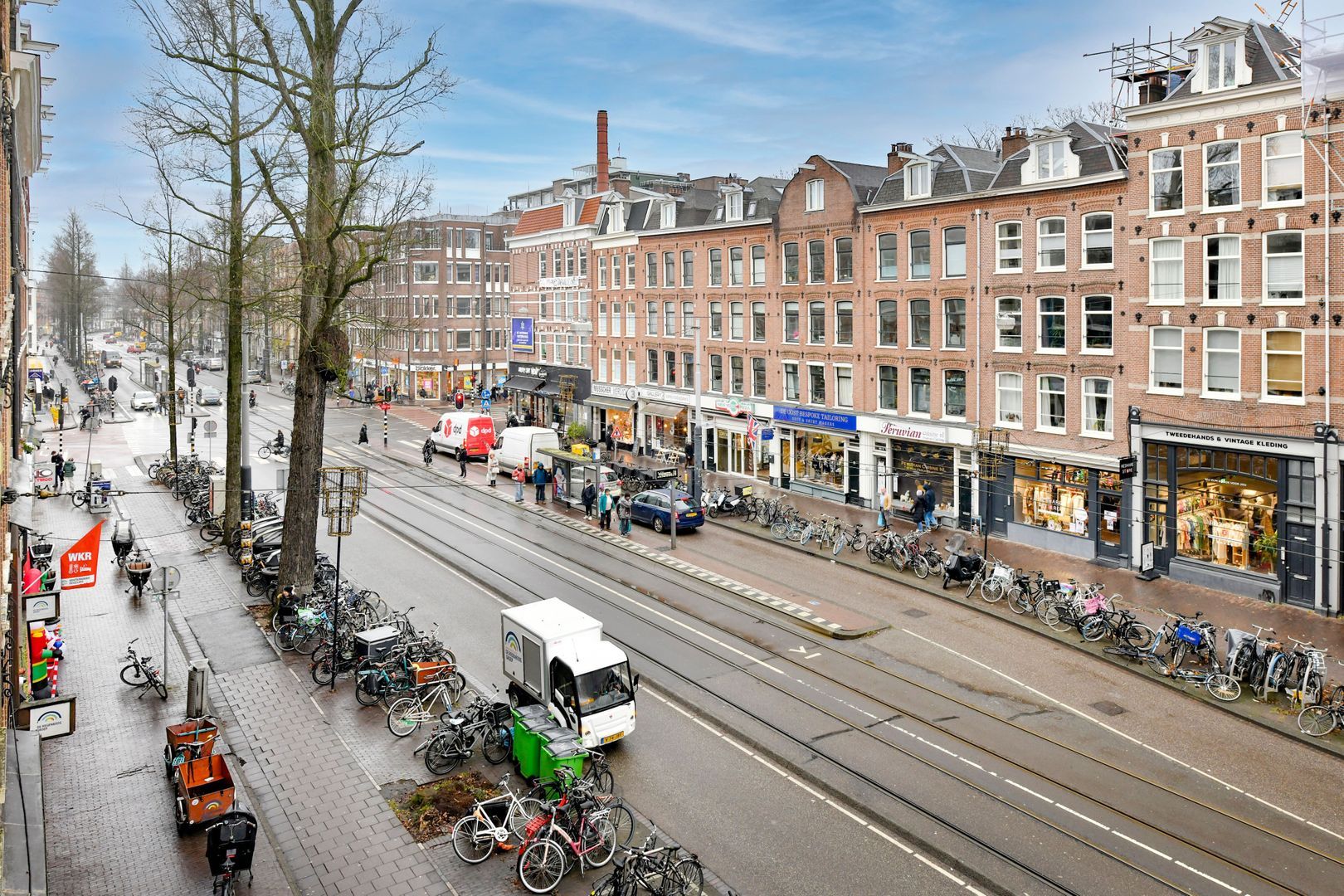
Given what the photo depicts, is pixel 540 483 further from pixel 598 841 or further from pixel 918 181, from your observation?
pixel 598 841

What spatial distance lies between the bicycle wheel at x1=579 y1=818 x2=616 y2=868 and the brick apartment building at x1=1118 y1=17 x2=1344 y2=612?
19588 millimetres

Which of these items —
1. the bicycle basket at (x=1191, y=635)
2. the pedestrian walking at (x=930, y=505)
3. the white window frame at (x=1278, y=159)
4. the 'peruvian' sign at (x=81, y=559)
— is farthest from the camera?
the pedestrian walking at (x=930, y=505)

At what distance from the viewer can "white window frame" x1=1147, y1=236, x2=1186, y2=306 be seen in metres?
25.8

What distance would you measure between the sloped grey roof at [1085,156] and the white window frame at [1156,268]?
101 inches

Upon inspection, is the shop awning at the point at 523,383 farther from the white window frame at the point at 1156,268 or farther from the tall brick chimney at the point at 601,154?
the white window frame at the point at 1156,268

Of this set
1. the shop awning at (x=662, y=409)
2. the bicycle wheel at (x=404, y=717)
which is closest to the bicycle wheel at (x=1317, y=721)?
the bicycle wheel at (x=404, y=717)

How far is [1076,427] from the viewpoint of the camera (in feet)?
95.2

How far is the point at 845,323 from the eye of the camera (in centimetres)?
3719

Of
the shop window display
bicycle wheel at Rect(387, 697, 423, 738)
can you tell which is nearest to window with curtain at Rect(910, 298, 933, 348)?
the shop window display

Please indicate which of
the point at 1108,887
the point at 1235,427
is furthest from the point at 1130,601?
the point at 1108,887

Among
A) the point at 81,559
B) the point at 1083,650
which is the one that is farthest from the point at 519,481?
the point at 1083,650

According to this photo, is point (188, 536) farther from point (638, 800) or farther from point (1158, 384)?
point (1158, 384)

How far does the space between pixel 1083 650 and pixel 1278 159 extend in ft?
43.7

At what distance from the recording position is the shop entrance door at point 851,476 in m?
36.9
